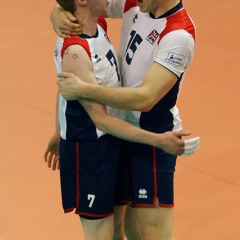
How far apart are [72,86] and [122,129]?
287 millimetres

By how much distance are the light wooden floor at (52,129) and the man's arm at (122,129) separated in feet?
4.13

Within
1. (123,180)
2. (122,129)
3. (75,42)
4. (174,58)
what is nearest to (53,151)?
(123,180)

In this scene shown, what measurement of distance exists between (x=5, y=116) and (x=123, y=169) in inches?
86.9

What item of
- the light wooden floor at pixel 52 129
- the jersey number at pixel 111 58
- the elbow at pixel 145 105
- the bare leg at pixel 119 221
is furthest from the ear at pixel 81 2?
the light wooden floor at pixel 52 129

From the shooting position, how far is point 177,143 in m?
2.82

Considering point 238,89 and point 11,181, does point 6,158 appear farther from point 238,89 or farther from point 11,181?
point 238,89

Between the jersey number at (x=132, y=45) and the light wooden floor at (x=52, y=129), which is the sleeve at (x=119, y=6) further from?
the light wooden floor at (x=52, y=129)

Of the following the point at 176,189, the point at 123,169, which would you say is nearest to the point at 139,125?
the point at 123,169

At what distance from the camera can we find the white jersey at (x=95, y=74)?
2832 millimetres

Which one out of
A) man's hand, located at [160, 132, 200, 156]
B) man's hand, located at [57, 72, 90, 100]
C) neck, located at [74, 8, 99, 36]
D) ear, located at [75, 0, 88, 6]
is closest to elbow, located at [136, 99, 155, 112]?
man's hand, located at [160, 132, 200, 156]

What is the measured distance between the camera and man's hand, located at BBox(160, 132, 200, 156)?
2.82 m

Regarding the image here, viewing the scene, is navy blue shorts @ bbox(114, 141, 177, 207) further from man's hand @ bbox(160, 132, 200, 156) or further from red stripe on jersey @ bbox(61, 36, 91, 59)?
red stripe on jersey @ bbox(61, 36, 91, 59)

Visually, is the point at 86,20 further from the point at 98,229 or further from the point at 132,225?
the point at 132,225

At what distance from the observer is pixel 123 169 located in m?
3.15
